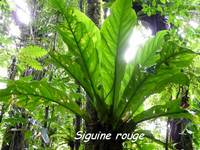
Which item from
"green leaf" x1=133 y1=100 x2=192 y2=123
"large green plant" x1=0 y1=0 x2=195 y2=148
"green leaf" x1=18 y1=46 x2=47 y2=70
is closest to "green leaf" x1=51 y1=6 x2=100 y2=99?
"large green plant" x1=0 y1=0 x2=195 y2=148

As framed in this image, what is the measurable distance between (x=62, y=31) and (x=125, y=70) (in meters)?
0.48

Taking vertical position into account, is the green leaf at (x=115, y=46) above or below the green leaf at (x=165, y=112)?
above

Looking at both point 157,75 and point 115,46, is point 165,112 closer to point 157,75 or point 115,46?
point 157,75

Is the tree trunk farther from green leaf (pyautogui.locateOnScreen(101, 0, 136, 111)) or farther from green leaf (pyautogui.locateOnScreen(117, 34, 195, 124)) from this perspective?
green leaf (pyautogui.locateOnScreen(101, 0, 136, 111))

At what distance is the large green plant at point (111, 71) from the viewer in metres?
1.81

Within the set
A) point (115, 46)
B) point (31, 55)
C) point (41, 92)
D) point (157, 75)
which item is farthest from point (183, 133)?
point (31, 55)

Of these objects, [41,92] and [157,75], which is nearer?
[157,75]

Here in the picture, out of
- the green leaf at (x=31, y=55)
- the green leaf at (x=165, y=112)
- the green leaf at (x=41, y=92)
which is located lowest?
the green leaf at (x=165, y=112)

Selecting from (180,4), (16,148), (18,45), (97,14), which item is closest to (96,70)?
(97,14)

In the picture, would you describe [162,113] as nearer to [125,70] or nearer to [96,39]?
[125,70]

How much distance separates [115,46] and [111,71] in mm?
165

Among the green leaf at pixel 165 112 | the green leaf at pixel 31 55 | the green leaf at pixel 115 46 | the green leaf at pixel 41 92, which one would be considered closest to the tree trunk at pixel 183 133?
the green leaf at pixel 165 112

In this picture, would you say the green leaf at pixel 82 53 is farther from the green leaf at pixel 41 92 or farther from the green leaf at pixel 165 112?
the green leaf at pixel 165 112

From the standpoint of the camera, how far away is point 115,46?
6.14 feet
